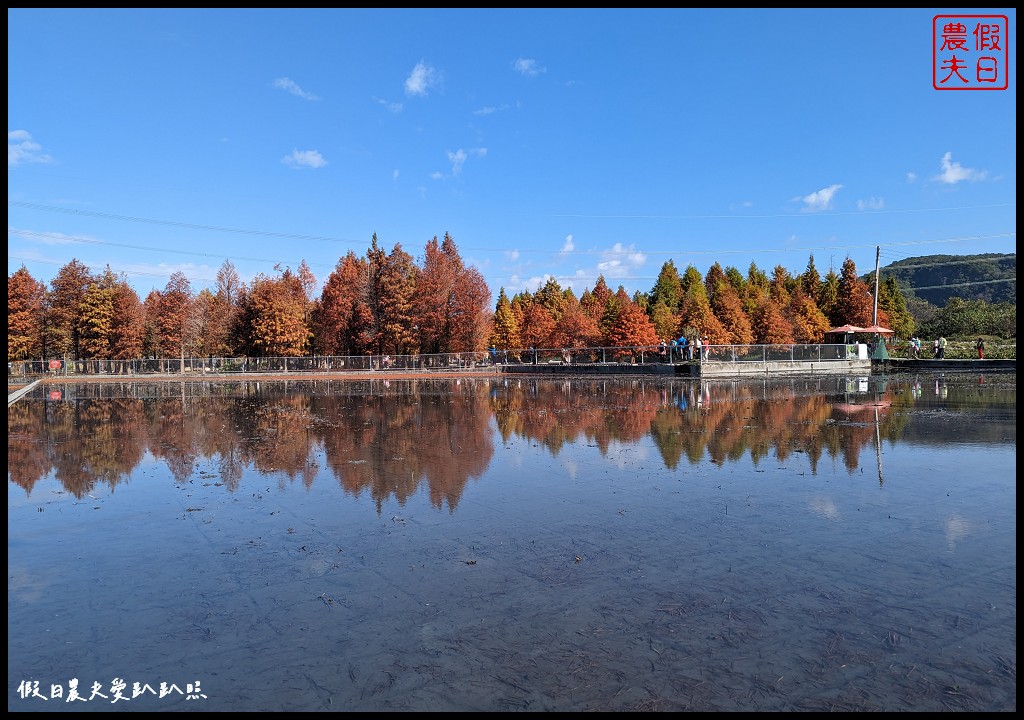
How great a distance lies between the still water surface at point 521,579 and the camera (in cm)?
346

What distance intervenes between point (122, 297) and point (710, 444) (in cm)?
5835

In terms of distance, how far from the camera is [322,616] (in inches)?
170

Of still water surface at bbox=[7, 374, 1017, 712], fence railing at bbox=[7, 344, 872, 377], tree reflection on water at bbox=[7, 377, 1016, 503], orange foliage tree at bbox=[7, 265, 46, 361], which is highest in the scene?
orange foliage tree at bbox=[7, 265, 46, 361]

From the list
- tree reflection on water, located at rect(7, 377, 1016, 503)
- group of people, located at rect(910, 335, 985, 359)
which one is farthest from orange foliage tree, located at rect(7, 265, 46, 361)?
group of people, located at rect(910, 335, 985, 359)

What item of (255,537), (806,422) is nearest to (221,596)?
(255,537)

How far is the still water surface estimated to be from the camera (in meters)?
3.46

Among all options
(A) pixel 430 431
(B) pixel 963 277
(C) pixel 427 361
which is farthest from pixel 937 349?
(B) pixel 963 277

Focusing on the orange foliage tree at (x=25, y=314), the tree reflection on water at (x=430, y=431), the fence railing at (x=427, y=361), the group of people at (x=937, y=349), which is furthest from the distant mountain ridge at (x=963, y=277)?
the orange foliage tree at (x=25, y=314)

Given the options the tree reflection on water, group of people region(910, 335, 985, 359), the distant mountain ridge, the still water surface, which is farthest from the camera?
the distant mountain ridge

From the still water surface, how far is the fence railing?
27.2 meters

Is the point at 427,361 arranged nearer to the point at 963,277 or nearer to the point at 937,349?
the point at 937,349

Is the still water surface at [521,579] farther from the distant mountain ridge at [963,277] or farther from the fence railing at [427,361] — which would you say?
the distant mountain ridge at [963,277]

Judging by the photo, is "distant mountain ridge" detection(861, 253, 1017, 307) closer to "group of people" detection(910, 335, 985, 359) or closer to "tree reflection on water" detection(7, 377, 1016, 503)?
"group of people" detection(910, 335, 985, 359)

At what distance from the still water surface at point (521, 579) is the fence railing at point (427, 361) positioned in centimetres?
2717
